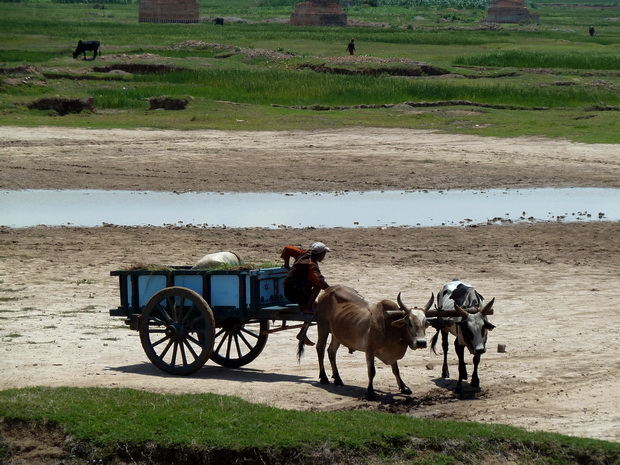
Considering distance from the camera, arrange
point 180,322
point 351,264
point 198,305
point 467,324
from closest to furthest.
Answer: point 467,324 < point 198,305 < point 180,322 < point 351,264

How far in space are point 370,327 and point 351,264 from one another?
6606 millimetres

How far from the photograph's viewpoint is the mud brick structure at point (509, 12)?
113 m

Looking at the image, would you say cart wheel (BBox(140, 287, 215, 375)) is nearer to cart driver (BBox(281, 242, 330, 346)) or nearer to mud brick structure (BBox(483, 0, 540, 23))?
cart driver (BBox(281, 242, 330, 346))

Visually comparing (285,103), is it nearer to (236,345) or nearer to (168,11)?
(236,345)

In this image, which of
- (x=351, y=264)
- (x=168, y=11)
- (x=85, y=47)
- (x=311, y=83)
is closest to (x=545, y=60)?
(x=311, y=83)

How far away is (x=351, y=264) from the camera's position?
16.6 metres

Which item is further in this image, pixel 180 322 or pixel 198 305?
pixel 180 322

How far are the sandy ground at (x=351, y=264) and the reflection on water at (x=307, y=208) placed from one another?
76 centimetres

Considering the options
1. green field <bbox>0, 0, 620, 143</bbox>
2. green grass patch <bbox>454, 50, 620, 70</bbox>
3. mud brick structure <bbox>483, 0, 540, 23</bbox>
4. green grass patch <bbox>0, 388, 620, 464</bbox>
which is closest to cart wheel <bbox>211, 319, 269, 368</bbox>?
green grass patch <bbox>0, 388, 620, 464</bbox>

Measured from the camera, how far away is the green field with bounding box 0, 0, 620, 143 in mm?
34312

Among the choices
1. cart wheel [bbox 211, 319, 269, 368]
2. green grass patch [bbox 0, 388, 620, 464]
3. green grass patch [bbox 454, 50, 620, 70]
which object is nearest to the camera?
green grass patch [bbox 0, 388, 620, 464]

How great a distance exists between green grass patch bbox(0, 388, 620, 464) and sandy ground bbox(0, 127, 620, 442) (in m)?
0.68

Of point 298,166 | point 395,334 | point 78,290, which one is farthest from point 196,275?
point 298,166

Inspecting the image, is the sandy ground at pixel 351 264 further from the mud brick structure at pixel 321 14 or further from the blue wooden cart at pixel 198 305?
the mud brick structure at pixel 321 14
